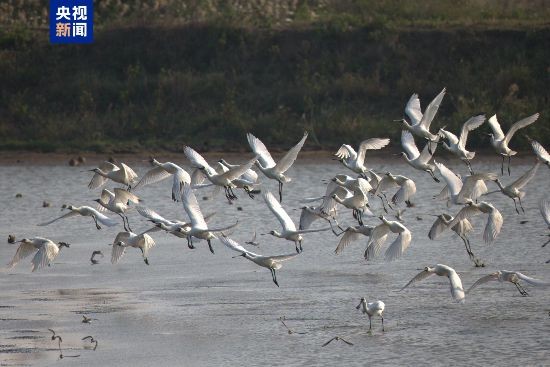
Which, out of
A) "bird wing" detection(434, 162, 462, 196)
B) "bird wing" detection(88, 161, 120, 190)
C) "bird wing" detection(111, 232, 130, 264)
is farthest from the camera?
"bird wing" detection(88, 161, 120, 190)

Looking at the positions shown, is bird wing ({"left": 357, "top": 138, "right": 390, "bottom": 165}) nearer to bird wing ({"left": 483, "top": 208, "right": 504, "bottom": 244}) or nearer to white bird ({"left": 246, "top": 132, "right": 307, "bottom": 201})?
white bird ({"left": 246, "top": 132, "right": 307, "bottom": 201})

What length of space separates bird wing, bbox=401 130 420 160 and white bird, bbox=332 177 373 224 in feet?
2.79

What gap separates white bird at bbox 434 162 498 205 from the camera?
15.3 metres

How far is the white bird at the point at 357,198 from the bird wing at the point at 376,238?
0.70 meters

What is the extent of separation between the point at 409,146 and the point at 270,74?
1536cm

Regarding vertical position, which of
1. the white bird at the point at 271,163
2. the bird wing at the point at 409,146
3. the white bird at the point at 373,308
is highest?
the white bird at the point at 271,163

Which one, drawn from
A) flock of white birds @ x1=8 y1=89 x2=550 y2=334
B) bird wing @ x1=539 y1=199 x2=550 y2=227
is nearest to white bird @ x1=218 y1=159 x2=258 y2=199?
flock of white birds @ x1=8 y1=89 x2=550 y2=334

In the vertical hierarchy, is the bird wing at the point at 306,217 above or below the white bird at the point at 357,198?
below

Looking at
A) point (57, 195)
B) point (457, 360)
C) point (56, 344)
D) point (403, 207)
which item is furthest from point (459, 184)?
point (57, 195)

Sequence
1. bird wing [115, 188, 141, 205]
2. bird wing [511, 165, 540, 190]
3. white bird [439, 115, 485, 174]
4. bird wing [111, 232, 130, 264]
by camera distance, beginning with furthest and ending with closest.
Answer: bird wing [115, 188, 141, 205]
white bird [439, 115, 485, 174]
bird wing [111, 232, 130, 264]
bird wing [511, 165, 540, 190]

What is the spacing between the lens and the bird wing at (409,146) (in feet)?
55.1

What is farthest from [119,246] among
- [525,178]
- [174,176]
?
[525,178]

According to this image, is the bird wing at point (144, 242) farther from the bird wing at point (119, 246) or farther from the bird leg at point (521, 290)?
the bird leg at point (521, 290)

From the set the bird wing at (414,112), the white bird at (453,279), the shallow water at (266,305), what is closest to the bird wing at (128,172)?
the shallow water at (266,305)
